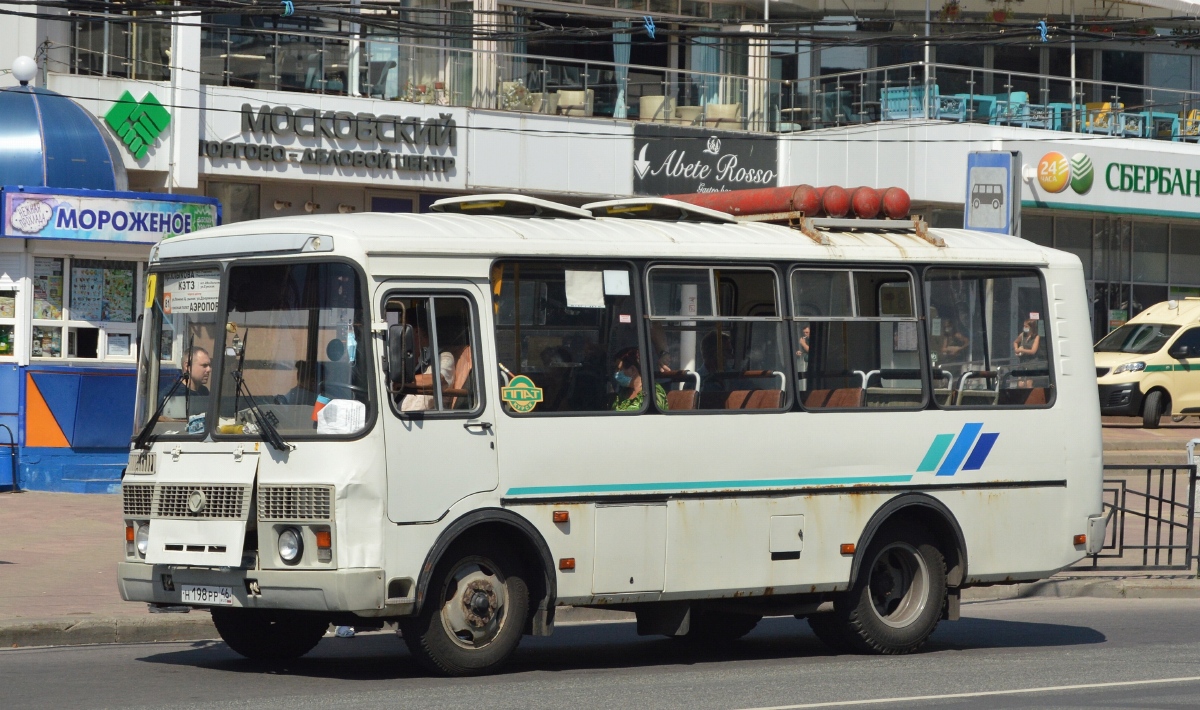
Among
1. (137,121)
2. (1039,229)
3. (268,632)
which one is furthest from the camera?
(1039,229)

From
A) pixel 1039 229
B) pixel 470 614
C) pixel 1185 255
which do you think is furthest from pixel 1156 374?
pixel 470 614

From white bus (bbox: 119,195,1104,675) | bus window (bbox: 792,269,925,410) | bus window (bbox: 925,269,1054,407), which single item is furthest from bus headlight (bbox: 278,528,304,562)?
bus window (bbox: 925,269,1054,407)

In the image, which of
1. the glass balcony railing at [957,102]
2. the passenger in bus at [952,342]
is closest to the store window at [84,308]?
the passenger in bus at [952,342]

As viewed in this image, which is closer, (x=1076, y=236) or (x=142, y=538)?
(x=142, y=538)

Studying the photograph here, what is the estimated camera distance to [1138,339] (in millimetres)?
30156

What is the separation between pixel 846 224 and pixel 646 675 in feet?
11.4

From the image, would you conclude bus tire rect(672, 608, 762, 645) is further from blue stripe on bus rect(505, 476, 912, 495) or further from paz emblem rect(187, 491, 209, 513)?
paz emblem rect(187, 491, 209, 513)

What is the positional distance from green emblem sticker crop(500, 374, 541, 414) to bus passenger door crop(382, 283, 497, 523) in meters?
0.12

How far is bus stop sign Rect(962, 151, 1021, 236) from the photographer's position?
16641 millimetres

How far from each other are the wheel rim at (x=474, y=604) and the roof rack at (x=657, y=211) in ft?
9.01

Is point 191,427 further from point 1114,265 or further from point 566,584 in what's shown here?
point 1114,265

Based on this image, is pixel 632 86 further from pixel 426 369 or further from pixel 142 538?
pixel 142 538

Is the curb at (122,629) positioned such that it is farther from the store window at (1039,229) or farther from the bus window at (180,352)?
the store window at (1039,229)

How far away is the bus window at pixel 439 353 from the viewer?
→ 360 inches
